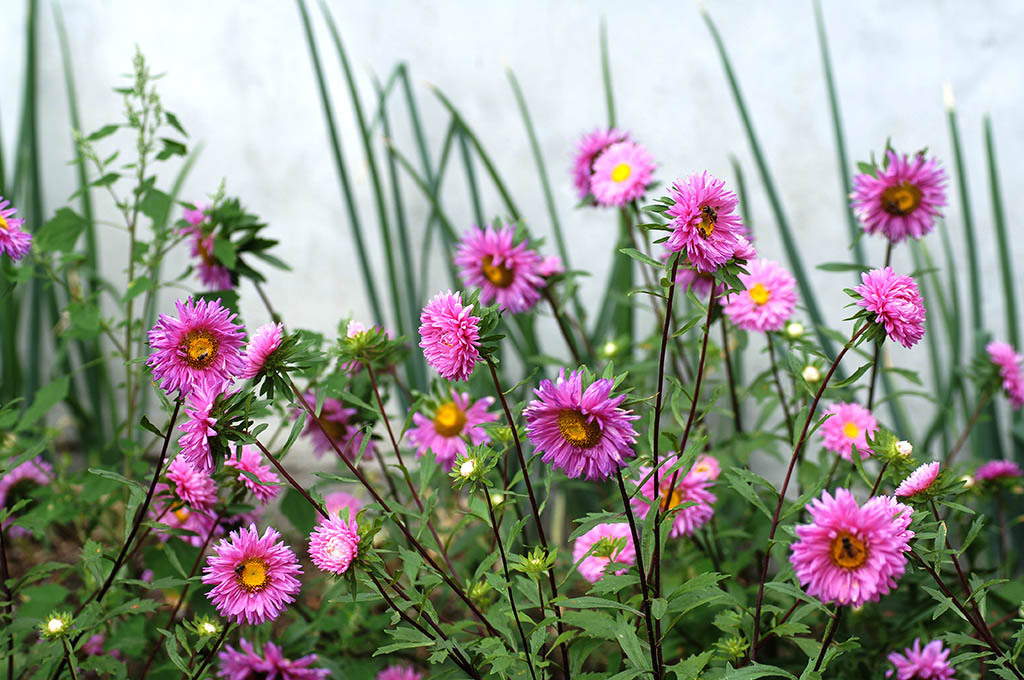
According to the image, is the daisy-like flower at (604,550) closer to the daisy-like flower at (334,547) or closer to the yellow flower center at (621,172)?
the daisy-like flower at (334,547)

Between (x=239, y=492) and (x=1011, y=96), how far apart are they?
52.6 inches

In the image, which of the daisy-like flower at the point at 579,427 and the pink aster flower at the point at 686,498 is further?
the pink aster flower at the point at 686,498

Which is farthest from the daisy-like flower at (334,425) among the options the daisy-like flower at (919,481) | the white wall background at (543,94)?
the white wall background at (543,94)

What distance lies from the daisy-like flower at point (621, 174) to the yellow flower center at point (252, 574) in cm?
57

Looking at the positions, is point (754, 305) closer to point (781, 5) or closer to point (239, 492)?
point (239, 492)

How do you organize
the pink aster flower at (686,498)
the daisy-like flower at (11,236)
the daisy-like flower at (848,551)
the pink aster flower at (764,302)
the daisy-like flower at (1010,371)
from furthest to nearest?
the daisy-like flower at (1010,371), the pink aster flower at (764,302), the pink aster flower at (686,498), the daisy-like flower at (11,236), the daisy-like flower at (848,551)

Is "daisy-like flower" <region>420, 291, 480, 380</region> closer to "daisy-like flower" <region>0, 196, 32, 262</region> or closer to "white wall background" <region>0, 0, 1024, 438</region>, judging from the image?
"daisy-like flower" <region>0, 196, 32, 262</region>

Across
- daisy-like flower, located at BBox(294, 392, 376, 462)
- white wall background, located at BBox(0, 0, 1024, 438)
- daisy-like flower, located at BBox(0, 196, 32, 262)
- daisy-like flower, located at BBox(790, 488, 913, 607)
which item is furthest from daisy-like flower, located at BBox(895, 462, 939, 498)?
white wall background, located at BBox(0, 0, 1024, 438)

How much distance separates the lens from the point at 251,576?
541 millimetres

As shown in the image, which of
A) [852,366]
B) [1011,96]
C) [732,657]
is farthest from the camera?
[852,366]

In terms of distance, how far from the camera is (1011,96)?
53.1 inches

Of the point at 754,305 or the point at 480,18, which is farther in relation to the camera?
the point at 480,18

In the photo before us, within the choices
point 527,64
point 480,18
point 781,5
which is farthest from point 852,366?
point 480,18

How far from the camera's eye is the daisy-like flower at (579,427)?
1.62 feet
